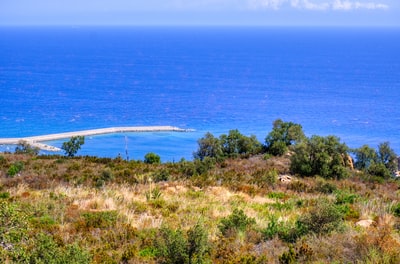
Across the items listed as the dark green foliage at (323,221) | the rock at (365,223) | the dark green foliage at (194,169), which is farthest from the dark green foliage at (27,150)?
the dark green foliage at (323,221)

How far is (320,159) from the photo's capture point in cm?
2158

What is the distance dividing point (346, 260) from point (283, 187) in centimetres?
995

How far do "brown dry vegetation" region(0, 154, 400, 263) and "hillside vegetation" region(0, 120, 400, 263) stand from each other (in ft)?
0.09

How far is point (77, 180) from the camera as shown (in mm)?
17625

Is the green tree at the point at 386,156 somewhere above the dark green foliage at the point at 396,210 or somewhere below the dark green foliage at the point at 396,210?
below

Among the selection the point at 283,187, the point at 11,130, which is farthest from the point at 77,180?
the point at 11,130

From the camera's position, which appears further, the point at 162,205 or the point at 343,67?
the point at 343,67

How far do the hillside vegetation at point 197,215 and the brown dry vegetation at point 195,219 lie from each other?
0.09 feet

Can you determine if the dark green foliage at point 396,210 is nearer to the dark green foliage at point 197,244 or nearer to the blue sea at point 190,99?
the dark green foliage at point 197,244

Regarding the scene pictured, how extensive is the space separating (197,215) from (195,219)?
0.40 meters

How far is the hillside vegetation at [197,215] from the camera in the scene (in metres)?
7.43

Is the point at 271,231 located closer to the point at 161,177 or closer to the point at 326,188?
the point at 326,188

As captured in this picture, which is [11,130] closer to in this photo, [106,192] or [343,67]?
[106,192]

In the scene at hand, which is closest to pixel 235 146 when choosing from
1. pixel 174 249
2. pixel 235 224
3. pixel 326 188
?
pixel 326 188
